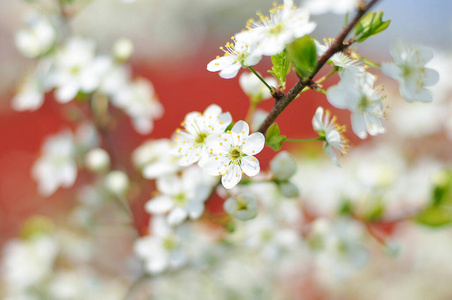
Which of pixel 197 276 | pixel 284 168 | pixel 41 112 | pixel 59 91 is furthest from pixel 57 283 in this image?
pixel 41 112

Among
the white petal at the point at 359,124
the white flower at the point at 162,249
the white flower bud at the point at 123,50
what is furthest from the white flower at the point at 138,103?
the white petal at the point at 359,124

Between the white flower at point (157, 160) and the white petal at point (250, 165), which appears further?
the white flower at point (157, 160)

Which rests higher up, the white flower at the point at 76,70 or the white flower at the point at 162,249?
the white flower at the point at 76,70

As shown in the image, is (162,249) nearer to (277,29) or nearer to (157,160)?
(157,160)

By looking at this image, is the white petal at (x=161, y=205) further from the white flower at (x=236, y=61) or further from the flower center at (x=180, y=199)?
the white flower at (x=236, y=61)

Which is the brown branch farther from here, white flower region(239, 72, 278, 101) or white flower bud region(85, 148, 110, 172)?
white flower bud region(85, 148, 110, 172)

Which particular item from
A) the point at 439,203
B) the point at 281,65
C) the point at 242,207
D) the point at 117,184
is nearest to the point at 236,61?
the point at 281,65
